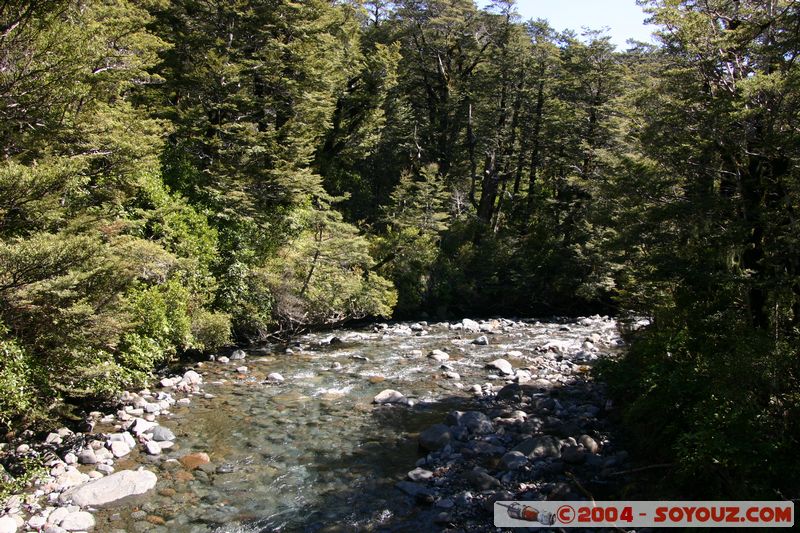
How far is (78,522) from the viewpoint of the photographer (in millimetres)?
6324

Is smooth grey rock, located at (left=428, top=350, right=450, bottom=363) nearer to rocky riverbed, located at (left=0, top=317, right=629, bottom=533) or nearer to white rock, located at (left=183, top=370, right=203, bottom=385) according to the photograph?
rocky riverbed, located at (left=0, top=317, right=629, bottom=533)

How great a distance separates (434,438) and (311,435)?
7.83ft

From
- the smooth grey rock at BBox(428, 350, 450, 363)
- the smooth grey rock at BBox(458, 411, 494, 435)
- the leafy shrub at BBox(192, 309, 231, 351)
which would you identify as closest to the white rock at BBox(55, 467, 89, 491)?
the leafy shrub at BBox(192, 309, 231, 351)

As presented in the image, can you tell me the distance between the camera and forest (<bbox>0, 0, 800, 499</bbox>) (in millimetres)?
6930

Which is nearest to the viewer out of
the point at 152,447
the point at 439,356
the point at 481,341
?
the point at 152,447

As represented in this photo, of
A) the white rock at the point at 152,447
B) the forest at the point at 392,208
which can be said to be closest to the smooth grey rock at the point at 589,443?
the forest at the point at 392,208

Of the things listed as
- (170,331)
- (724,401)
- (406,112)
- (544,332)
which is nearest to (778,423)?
(724,401)

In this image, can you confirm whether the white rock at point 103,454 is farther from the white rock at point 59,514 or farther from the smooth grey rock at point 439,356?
the smooth grey rock at point 439,356

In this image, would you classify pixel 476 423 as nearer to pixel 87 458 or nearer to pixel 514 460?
pixel 514 460

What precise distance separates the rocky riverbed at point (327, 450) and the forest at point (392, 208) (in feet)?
3.12

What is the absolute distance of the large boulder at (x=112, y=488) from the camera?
22.5 feet

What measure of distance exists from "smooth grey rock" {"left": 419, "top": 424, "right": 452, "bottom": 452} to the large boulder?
4.34 meters

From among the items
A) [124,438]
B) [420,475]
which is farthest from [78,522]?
[420,475]

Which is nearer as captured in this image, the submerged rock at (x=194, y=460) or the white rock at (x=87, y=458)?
the white rock at (x=87, y=458)
